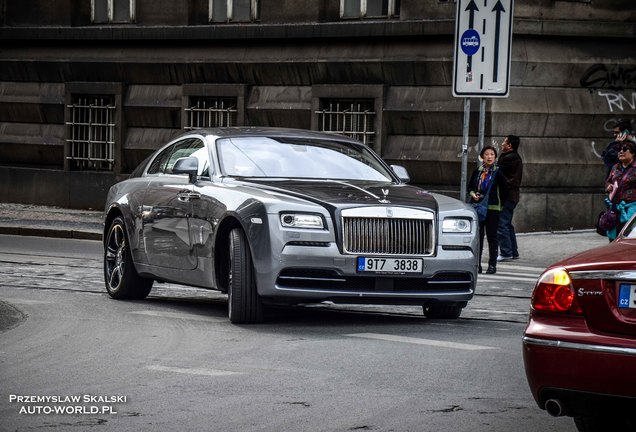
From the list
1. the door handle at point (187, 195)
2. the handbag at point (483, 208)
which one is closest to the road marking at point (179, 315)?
the door handle at point (187, 195)

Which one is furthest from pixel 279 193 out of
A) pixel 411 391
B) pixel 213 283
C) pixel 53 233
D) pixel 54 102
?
pixel 54 102

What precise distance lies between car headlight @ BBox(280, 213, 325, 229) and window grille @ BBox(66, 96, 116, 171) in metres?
18.0

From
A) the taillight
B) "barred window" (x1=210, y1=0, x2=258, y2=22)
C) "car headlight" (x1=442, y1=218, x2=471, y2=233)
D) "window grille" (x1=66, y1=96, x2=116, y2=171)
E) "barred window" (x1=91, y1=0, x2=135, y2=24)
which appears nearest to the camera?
the taillight

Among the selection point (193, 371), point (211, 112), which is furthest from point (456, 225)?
point (211, 112)

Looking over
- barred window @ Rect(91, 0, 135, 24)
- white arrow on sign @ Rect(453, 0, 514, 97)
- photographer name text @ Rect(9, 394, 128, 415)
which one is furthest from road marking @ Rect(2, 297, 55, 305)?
barred window @ Rect(91, 0, 135, 24)

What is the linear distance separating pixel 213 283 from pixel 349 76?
13.8 metres

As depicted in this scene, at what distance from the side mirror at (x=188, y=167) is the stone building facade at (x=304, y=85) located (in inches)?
306

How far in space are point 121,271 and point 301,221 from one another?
2884 millimetres

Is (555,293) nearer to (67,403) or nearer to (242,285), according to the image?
(67,403)

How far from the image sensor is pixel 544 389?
245 inches

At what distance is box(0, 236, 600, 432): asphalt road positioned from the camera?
7.05 metres

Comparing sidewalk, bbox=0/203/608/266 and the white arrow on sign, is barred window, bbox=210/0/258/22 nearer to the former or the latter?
sidewalk, bbox=0/203/608/266

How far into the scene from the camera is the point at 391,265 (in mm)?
10672

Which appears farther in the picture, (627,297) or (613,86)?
(613,86)
